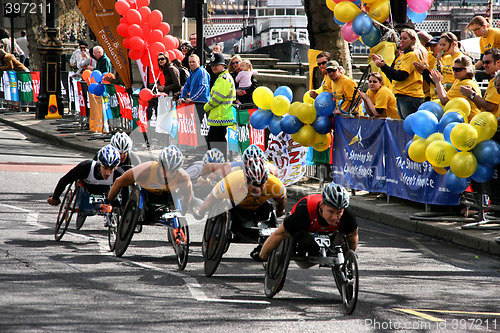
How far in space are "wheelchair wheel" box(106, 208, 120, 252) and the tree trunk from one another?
782cm

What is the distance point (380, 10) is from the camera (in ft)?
43.6

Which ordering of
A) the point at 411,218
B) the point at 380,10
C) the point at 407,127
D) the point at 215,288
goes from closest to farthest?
1. the point at 215,288
2. the point at 407,127
3. the point at 411,218
4. the point at 380,10

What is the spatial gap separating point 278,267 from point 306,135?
6.34 meters

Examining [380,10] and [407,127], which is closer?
[407,127]

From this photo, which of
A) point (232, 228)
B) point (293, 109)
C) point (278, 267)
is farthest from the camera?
point (293, 109)

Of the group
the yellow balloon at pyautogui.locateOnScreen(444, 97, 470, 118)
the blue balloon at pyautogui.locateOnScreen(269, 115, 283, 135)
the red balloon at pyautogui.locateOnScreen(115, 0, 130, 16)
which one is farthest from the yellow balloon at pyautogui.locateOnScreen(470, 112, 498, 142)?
the red balloon at pyautogui.locateOnScreen(115, 0, 130, 16)

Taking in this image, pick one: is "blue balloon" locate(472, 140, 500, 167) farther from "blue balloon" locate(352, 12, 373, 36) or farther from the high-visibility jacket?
the high-visibility jacket

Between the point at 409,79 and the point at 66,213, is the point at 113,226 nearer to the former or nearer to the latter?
the point at 66,213

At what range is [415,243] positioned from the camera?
1081cm

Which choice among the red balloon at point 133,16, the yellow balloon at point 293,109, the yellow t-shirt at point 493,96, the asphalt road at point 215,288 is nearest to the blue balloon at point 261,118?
the yellow balloon at point 293,109

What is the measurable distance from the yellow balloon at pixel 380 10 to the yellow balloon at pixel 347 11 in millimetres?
248

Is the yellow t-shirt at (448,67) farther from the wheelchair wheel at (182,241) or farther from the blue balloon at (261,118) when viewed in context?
the wheelchair wheel at (182,241)

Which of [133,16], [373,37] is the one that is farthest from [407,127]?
[133,16]

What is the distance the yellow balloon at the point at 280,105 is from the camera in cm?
1406
